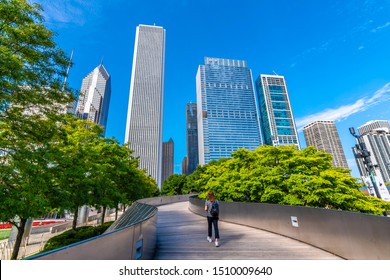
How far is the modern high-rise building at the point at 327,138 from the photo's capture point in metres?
152

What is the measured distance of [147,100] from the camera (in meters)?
146

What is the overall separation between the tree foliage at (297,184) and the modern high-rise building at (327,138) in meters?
163

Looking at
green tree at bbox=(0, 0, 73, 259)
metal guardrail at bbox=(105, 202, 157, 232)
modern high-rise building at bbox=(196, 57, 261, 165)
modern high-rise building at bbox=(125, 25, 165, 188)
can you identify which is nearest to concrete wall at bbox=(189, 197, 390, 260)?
metal guardrail at bbox=(105, 202, 157, 232)

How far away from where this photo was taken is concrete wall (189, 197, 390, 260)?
4055 millimetres

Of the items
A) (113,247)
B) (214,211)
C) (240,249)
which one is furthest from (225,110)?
(113,247)

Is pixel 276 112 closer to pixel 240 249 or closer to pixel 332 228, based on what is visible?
pixel 332 228

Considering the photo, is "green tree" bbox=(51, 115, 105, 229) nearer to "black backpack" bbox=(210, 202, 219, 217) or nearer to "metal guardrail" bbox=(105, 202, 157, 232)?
"metal guardrail" bbox=(105, 202, 157, 232)

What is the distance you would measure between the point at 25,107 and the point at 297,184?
1613 cm

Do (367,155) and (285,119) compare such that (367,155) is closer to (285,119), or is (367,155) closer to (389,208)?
(389,208)

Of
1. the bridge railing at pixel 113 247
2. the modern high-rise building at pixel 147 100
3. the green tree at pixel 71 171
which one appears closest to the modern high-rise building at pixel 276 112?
the modern high-rise building at pixel 147 100

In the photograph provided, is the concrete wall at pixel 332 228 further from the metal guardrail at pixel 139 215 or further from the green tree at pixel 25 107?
the green tree at pixel 25 107
